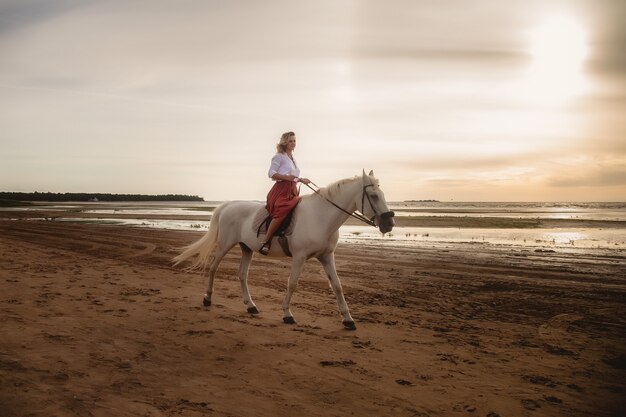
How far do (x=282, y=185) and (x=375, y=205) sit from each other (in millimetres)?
1729

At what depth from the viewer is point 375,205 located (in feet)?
22.0

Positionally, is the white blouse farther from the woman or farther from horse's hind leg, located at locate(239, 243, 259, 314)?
horse's hind leg, located at locate(239, 243, 259, 314)

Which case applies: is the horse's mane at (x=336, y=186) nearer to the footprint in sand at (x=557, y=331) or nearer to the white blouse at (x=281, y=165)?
the white blouse at (x=281, y=165)

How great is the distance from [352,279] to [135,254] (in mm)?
8348

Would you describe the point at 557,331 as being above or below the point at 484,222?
below

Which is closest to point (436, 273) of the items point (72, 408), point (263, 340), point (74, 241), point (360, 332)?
point (360, 332)

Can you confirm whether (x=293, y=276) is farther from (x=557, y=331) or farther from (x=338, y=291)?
(x=557, y=331)

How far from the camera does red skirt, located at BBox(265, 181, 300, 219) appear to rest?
7215 millimetres

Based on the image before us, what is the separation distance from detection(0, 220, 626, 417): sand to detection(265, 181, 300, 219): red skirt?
72.6 inches

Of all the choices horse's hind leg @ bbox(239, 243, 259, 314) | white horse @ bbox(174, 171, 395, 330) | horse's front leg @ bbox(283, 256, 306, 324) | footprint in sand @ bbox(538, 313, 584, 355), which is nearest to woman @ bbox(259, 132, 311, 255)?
white horse @ bbox(174, 171, 395, 330)

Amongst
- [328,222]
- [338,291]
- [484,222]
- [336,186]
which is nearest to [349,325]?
[338,291]

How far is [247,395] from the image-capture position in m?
4.22

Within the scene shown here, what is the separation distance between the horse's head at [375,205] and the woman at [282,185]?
1.04 meters

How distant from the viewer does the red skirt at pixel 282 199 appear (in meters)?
7.21
